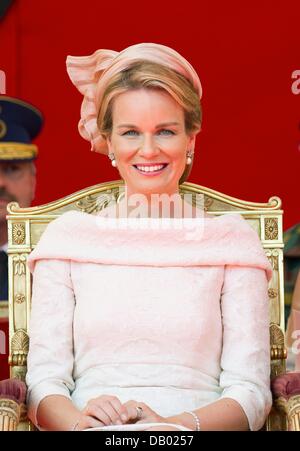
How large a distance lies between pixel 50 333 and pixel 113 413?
0.37 metres

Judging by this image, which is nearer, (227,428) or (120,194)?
(227,428)

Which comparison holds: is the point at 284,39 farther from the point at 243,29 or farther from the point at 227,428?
the point at 227,428

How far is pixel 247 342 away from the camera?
325 cm

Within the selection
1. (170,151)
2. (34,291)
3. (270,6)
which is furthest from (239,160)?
(34,291)

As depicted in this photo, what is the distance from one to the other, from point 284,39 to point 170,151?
893mm

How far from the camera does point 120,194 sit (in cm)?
359

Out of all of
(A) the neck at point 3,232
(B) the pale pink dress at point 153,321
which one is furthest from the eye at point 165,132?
(A) the neck at point 3,232

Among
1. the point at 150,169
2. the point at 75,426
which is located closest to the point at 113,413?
the point at 75,426

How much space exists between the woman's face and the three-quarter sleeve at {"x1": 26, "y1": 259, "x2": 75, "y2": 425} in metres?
0.31

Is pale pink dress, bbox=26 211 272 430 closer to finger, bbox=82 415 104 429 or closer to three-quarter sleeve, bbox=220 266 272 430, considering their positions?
three-quarter sleeve, bbox=220 266 272 430

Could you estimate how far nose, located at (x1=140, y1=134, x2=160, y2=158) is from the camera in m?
3.37

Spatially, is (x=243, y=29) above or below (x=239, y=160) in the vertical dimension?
above

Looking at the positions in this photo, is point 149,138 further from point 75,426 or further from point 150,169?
point 75,426

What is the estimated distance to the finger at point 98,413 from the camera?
9.82 feet
